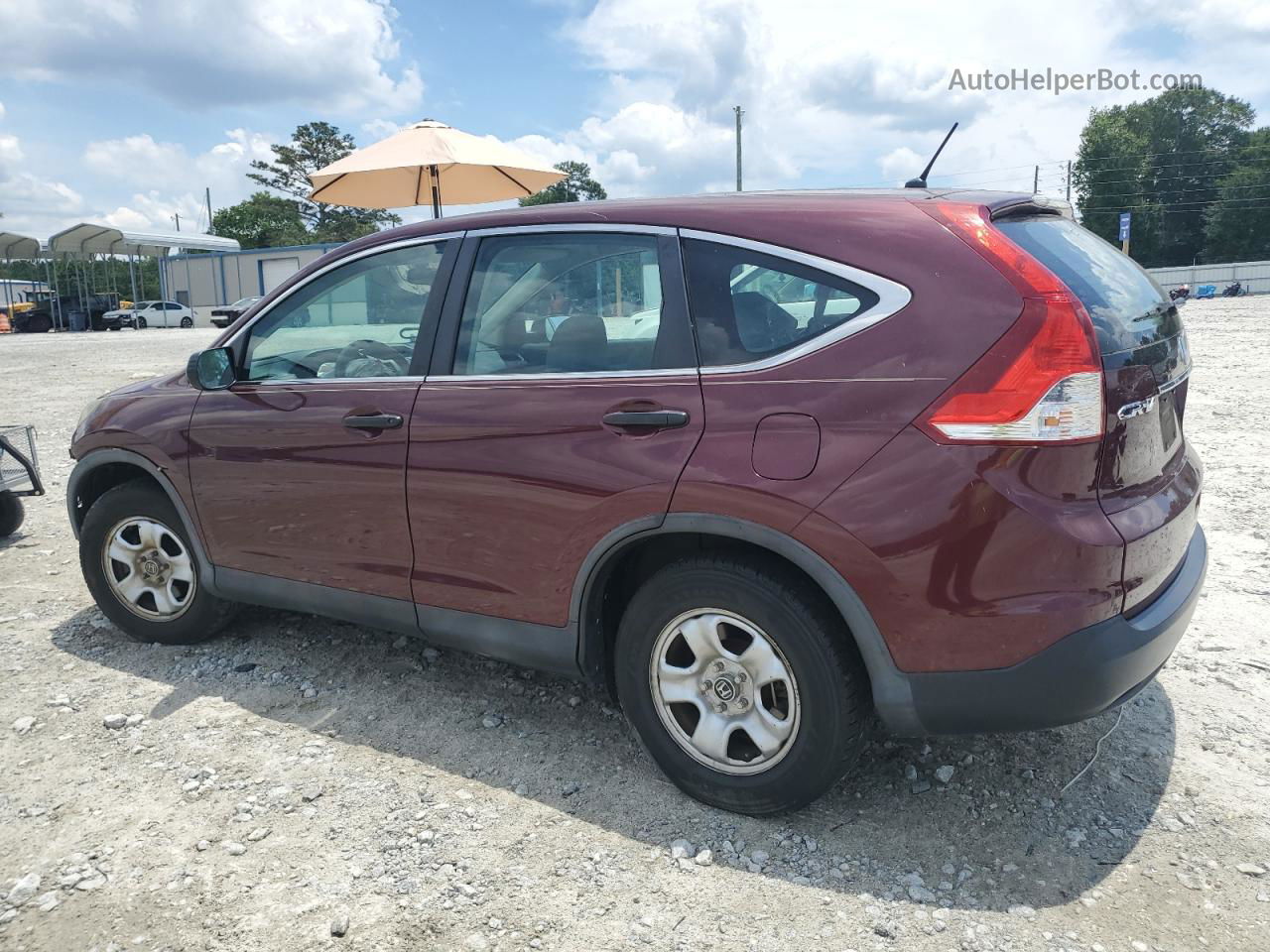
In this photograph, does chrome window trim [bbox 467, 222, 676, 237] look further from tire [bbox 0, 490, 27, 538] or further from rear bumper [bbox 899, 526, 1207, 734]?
tire [bbox 0, 490, 27, 538]

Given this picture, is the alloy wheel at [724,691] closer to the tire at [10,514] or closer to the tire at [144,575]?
the tire at [144,575]

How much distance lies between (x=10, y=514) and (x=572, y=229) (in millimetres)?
4785

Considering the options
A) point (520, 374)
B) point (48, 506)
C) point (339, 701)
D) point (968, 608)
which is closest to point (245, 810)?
point (339, 701)

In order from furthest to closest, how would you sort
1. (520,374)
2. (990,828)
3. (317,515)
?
(317,515) < (520,374) < (990,828)

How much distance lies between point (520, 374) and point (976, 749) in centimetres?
196

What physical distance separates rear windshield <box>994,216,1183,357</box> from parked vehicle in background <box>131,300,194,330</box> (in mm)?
47609

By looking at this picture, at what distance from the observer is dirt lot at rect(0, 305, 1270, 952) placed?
95.8 inches

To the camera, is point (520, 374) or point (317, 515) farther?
point (317, 515)

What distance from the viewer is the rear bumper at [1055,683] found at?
238 cm

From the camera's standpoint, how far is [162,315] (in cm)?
4462

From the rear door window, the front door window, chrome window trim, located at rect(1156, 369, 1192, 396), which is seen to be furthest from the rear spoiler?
the front door window

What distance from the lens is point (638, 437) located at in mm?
2764

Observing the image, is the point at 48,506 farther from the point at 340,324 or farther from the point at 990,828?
the point at 990,828

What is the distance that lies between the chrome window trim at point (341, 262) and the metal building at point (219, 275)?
143 feet
